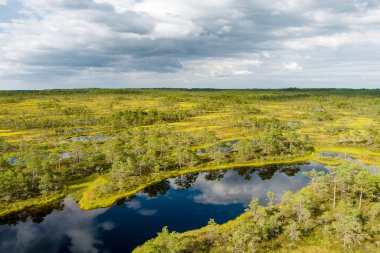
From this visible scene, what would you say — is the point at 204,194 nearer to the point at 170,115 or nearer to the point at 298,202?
the point at 298,202

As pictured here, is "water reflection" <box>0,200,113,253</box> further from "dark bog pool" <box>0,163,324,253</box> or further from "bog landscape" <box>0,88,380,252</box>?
"bog landscape" <box>0,88,380,252</box>

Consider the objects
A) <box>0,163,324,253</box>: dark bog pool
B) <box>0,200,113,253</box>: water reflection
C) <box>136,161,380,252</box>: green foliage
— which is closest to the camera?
<box>136,161,380,252</box>: green foliage

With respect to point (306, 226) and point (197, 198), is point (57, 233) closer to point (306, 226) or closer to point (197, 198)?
point (197, 198)

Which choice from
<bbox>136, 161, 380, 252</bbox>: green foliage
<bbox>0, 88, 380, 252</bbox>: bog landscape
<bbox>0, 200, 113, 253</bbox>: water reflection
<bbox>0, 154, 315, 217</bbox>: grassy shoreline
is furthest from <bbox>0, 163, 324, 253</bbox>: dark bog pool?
<bbox>136, 161, 380, 252</bbox>: green foliage

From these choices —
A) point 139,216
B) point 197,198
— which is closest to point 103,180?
point 139,216

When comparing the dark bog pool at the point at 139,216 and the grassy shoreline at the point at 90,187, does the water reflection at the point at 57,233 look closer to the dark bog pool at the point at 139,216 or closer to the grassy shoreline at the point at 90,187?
the dark bog pool at the point at 139,216

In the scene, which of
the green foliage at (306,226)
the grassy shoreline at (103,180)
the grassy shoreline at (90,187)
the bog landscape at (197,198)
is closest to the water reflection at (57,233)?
the bog landscape at (197,198)

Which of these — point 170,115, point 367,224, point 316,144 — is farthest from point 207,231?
point 170,115

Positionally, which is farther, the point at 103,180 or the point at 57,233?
the point at 103,180

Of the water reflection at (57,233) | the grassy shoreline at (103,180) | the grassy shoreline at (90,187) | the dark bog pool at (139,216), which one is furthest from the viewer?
the grassy shoreline at (103,180)
